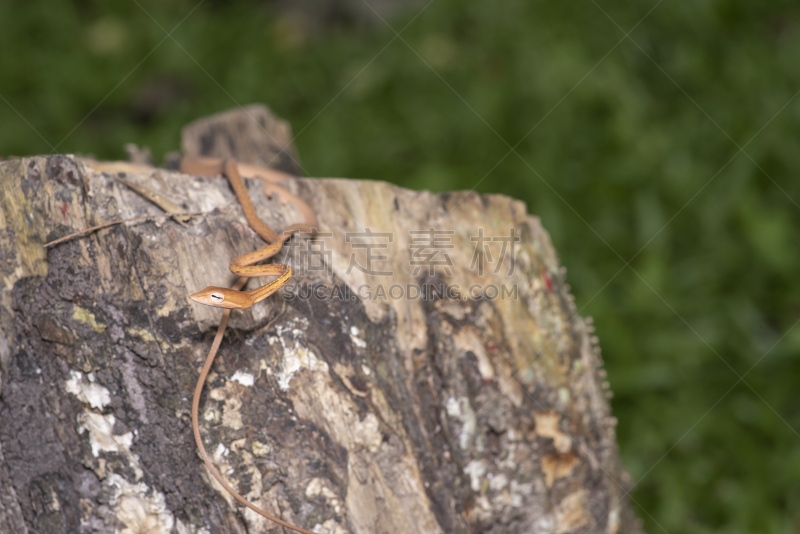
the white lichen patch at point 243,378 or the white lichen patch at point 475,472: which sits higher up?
the white lichen patch at point 475,472

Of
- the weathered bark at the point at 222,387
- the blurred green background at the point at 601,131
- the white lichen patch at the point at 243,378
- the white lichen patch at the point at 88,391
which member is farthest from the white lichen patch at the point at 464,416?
the blurred green background at the point at 601,131

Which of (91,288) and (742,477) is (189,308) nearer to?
(91,288)

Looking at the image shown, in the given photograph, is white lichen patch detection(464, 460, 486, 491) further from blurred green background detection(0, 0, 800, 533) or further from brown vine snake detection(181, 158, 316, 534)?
blurred green background detection(0, 0, 800, 533)

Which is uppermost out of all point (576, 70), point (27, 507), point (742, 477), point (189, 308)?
point (576, 70)

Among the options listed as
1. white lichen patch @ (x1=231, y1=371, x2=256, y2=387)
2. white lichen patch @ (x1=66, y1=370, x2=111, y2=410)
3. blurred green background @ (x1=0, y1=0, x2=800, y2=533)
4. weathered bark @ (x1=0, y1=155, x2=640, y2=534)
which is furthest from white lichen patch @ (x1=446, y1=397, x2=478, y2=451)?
blurred green background @ (x1=0, y1=0, x2=800, y2=533)

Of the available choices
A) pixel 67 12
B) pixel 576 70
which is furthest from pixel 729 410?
pixel 67 12

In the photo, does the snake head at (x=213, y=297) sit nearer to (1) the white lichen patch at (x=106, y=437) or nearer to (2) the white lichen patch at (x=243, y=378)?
(2) the white lichen patch at (x=243, y=378)
